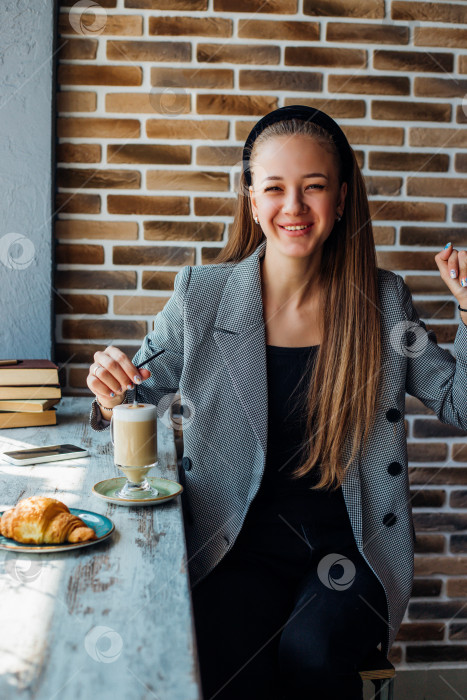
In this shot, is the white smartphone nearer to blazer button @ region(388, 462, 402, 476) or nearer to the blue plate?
the blue plate

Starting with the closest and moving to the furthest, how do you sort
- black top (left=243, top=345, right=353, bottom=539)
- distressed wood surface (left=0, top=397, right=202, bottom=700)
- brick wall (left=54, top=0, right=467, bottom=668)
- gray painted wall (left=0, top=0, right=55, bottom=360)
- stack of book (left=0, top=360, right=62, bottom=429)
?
distressed wood surface (left=0, top=397, right=202, bottom=700)
black top (left=243, top=345, right=353, bottom=539)
stack of book (left=0, top=360, right=62, bottom=429)
gray painted wall (left=0, top=0, right=55, bottom=360)
brick wall (left=54, top=0, right=467, bottom=668)

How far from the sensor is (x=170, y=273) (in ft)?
7.04

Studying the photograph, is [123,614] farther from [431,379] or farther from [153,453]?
[431,379]

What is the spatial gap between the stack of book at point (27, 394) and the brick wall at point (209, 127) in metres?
0.34

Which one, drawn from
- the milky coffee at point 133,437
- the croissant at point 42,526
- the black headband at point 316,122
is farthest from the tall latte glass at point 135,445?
the black headband at point 316,122

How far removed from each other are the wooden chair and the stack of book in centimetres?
97

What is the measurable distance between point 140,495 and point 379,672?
0.61m

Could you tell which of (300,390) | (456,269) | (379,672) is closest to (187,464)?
(300,390)

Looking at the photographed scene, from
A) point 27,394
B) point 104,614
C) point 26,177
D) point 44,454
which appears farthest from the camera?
point 26,177

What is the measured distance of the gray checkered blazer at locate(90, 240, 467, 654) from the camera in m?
1.49

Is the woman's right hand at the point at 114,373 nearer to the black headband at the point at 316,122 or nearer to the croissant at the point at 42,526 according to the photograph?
the croissant at the point at 42,526

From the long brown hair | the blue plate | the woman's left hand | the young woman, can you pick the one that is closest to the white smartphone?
the young woman

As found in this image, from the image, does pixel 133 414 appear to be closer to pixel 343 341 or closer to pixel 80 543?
pixel 80 543

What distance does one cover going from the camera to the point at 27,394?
1.76m
